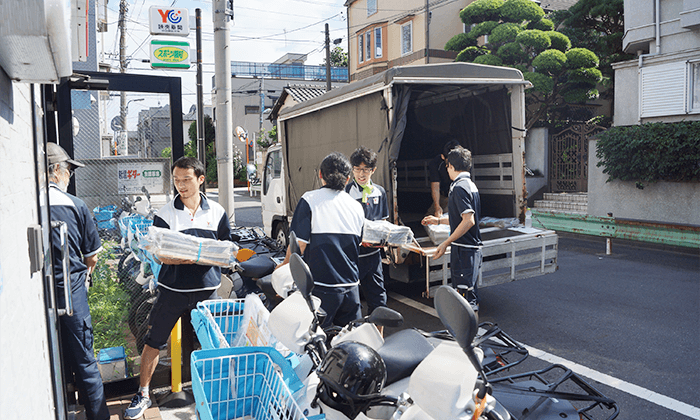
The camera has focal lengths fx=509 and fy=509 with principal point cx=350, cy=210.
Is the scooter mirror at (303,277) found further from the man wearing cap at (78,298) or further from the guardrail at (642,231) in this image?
the guardrail at (642,231)

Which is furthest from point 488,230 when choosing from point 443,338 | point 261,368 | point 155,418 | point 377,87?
point 261,368

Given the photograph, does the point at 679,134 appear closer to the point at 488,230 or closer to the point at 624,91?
the point at 624,91

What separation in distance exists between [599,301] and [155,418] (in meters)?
5.59

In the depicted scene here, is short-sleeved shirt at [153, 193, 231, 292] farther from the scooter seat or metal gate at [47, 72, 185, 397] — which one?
the scooter seat

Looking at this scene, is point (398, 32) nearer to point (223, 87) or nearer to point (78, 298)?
point (223, 87)

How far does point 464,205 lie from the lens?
4.71 meters

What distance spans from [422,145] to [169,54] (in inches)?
192

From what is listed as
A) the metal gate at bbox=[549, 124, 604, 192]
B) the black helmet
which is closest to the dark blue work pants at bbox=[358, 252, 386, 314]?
the black helmet

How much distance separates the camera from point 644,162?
41.9 feet

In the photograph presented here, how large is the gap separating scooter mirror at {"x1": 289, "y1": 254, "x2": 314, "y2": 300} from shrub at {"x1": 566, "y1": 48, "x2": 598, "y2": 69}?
55.7 ft

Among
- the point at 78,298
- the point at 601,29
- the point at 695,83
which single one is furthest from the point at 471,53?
the point at 78,298

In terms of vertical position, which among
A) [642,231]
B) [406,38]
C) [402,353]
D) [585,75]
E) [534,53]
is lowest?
[642,231]

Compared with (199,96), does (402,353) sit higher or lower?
lower

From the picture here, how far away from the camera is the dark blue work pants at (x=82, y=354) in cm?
306
